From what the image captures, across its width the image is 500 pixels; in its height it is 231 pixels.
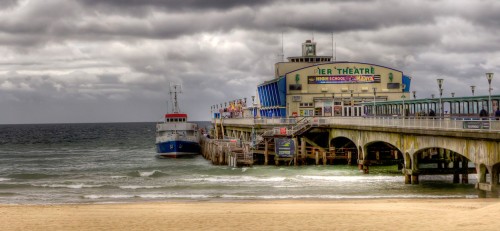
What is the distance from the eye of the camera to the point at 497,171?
104ft

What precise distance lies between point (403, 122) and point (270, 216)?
55.6 ft

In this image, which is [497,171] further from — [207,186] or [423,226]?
[207,186]

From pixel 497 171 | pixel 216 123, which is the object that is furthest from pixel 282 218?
pixel 216 123

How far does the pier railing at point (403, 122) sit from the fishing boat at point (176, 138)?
23.0 feet

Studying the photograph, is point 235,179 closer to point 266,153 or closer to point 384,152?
point 266,153

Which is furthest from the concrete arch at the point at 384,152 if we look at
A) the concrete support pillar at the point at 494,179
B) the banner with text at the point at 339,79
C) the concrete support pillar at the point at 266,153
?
the concrete support pillar at the point at 494,179

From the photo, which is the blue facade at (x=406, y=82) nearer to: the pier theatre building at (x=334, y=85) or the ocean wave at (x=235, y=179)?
the pier theatre building at (x=334, y=85)

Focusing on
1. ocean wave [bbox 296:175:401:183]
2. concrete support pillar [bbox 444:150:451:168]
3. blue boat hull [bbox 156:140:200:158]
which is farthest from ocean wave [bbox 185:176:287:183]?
blue boat hull [bbox 156:140:200:158]

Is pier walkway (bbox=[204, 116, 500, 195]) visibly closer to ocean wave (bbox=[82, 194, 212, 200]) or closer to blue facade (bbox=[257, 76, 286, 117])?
blue facade (bbox=[257, 76, 286, 117])

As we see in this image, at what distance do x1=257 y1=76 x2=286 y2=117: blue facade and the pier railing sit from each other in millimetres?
5518

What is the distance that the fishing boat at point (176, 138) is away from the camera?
264 feet

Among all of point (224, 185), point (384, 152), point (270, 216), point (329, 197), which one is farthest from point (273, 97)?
point (270, 216)

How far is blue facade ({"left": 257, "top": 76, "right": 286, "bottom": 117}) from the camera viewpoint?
80281 mm

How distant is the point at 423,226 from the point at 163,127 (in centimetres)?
6059
